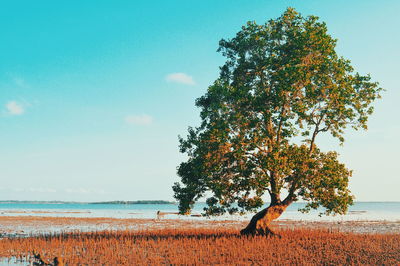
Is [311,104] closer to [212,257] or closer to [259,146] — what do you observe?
[259,146]

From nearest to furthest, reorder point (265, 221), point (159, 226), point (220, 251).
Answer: point (220, 251), point (265, 221), point (159, 226)

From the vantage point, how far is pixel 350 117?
27.6 meters

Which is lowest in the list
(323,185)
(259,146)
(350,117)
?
(323,185)

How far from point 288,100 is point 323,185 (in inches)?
242

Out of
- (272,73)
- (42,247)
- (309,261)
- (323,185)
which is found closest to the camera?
(309,261)

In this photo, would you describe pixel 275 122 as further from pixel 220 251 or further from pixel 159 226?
pixel 159 226

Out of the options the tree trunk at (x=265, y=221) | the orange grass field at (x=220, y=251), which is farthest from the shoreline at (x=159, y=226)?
the orange grass field at (x=220, y=251)

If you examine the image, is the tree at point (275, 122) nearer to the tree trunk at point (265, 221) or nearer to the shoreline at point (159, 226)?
the tree trunk at point (265, 221)

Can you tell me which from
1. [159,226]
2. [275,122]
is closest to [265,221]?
[275,122]

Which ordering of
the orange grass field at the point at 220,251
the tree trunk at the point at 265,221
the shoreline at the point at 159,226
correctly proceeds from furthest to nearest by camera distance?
the shoreline at the point at 159,226, the tree trunk at the point at 265,221, the orange grass field at the point at 220,251

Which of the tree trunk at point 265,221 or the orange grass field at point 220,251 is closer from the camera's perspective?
the orange grass field at point 220,251

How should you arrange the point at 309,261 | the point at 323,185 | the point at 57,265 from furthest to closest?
the point at 323,185
the point at 309,261
the point at 57,265

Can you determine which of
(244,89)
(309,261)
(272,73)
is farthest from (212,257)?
(272,73)

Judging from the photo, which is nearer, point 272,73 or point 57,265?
point 57,265
